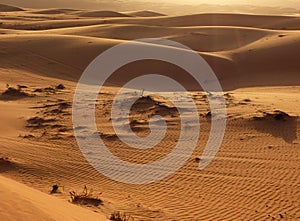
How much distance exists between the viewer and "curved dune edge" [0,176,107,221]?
4985 millimetres

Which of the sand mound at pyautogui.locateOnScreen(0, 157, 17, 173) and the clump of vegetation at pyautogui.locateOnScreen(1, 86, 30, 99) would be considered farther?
the clump of vegetation at pyautogui.locateOnScreen(1, 86, 30, 99)

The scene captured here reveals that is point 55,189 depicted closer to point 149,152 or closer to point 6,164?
point 6,164

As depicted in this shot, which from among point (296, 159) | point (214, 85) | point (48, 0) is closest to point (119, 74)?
point (214, 85)

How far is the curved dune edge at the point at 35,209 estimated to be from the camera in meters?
4.98

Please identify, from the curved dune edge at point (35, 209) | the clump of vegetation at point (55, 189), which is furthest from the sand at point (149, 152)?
the clump of vegetation at point (55, 189)

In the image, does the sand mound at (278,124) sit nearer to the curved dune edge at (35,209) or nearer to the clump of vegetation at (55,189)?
the clump of vegetation at (55,189)

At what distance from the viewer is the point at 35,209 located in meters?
5.29

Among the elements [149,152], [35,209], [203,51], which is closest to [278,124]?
[149,152]

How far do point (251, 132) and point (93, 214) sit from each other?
5913 mm

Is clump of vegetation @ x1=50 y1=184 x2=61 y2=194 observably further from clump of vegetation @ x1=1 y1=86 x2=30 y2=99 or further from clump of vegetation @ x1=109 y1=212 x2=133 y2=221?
clump of vegetation @ x1=1 y1=86 x2=30 y2=99

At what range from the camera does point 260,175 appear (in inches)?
346

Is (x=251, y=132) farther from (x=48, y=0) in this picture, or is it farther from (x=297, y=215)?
(x=48, y=0)

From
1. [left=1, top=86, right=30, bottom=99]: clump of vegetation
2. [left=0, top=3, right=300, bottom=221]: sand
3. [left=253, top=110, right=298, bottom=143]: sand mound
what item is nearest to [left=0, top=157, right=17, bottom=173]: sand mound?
[left=0, top=3, right=300, bottom=221]: sand

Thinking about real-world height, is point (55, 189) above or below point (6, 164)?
below
